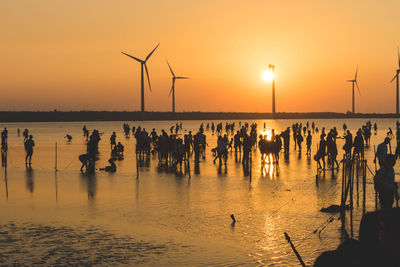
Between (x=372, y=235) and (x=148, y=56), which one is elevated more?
(x=148, y=56)

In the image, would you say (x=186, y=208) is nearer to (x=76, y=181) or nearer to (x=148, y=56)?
(x=76, y=181)

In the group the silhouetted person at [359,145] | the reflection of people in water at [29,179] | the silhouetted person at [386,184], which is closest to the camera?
the silhouetted person at [386,184]

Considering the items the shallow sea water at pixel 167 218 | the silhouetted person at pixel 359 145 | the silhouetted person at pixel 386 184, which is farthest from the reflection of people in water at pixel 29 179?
the silhouetted person at pixel 386 184

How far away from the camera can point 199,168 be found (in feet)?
99.1

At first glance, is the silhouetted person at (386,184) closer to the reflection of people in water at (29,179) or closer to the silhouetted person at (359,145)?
the silhouetted person at (359,145)

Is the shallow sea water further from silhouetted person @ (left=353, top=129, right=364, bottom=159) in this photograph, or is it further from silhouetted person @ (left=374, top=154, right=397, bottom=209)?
silhouetted person @ (left=353, top=129, right=364, bottom=159)

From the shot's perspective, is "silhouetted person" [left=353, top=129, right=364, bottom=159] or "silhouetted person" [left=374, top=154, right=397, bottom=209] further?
"silhouetted person" [left=353, top=129, right=364, bottom=159]

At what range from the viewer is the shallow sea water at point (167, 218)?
1162cm

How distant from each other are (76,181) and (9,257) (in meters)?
13.2

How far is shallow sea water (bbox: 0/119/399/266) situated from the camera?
458 inches

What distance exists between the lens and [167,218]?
15539mm

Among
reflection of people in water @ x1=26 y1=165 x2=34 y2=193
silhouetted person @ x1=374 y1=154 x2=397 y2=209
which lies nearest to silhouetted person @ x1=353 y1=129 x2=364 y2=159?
silhouetted person @ x1=374 y1=154 x2=397 y2=209

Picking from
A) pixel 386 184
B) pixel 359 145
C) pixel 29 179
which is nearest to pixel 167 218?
pixel 386 184

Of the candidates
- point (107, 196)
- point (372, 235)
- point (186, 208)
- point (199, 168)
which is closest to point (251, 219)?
point (186, 208)
